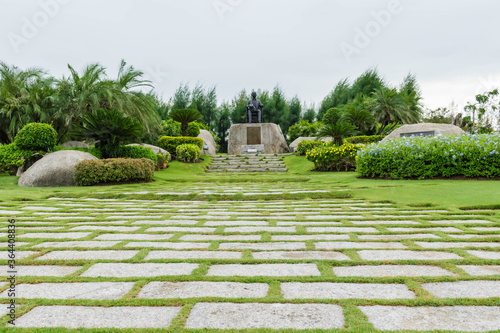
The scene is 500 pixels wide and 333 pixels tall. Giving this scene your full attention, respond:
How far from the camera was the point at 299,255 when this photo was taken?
8.34 feet

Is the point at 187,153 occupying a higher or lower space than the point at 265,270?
higher

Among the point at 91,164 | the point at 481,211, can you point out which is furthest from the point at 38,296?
the point at 91,164

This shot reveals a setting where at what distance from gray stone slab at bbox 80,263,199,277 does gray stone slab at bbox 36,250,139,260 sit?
179mm

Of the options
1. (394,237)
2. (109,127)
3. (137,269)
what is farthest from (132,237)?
(109,127)

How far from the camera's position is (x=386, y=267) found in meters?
2.24

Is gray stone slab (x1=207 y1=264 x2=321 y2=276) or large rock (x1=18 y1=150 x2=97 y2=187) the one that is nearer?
gray stone slab (x1=207 y1=264 x2=321 y2=276)

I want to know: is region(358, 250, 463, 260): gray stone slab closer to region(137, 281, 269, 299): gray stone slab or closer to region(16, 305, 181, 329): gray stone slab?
region(137, 281, 269, 299): gray stone slab

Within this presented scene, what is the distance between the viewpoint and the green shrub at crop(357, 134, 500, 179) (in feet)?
Answer: 26.6

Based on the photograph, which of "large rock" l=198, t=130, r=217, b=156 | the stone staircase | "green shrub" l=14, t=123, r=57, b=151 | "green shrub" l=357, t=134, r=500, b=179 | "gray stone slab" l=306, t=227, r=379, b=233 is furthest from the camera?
"large rock" l=198, t=130, r=217, b=156

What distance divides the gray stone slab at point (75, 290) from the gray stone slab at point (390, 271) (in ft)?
4.25

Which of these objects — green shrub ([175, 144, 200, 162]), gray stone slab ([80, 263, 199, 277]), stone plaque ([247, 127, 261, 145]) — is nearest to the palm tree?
stone plaque ([247, 127, 261, 145])

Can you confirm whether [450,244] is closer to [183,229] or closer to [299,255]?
[299,255]

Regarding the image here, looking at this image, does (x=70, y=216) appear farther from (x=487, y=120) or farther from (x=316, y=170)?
(x=487, y=120)

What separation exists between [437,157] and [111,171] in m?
8.32
